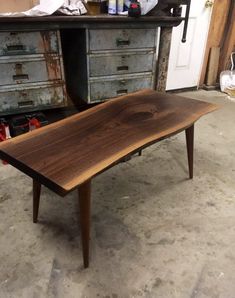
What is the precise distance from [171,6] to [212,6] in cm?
125

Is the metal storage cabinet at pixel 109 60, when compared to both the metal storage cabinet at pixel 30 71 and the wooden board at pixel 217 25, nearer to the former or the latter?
the metal storage cabinet at pixel 30 71

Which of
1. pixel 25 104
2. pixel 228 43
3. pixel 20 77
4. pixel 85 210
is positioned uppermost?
pixel 228 43

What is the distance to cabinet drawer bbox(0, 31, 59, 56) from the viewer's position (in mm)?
1624

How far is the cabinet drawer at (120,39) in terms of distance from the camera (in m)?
1.84

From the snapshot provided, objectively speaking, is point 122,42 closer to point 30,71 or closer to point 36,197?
point 30,71

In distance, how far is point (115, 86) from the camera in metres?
2.05

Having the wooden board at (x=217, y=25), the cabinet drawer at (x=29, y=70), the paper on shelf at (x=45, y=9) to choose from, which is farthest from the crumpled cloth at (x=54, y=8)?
the wooden board at (x=217, y=25)

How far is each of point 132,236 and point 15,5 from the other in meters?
→ 1.83

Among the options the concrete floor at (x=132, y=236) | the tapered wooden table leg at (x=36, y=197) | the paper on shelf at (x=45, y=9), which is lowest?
the concrete floor at (x=132, y=236)

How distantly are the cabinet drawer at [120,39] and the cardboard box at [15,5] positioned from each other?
25.3 inches

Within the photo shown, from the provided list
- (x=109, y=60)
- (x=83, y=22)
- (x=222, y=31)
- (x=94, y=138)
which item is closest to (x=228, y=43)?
(x=222, y=31)

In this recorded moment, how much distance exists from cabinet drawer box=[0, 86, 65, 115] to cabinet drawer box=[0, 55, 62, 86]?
7cm

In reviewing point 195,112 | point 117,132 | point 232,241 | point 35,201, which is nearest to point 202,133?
point 195,112

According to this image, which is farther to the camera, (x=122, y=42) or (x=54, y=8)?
(x=122, y=42)
